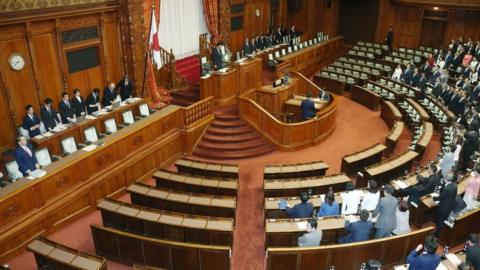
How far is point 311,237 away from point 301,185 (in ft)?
6.54

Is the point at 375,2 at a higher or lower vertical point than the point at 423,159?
higher

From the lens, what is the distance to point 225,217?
7242 mm

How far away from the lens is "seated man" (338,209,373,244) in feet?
19.7

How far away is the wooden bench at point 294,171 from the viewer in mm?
8648

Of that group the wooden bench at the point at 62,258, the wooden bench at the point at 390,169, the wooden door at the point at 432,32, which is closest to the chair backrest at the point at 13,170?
the wooden bench at the point at 62,258

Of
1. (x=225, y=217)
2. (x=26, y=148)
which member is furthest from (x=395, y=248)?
(x=26, y=148)

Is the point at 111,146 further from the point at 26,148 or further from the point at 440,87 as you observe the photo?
the point at 440,87

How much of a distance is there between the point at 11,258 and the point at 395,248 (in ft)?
20.9

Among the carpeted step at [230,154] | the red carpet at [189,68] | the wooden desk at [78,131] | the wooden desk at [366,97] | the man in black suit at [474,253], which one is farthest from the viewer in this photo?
the wooden desk at [366,97]

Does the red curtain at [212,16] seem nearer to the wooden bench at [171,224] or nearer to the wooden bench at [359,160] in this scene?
the wooden bench at [359,160]

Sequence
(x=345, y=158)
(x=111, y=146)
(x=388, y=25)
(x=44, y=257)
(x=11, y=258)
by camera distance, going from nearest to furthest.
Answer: (x=44, y=257) → (x=11, y=258) → (x=111, y=146) → (x=345, y=158) → (x=388, y=25)

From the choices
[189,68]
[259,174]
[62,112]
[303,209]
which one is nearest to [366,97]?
[189,68]

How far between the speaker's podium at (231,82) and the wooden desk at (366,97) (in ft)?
13.8

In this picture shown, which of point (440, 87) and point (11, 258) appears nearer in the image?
point (11, 258)
